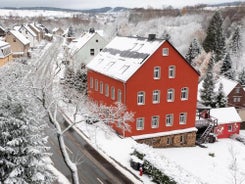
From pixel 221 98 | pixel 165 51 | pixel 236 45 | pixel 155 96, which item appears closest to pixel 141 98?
pixel 155 96

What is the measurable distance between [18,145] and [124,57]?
24594 millimetres

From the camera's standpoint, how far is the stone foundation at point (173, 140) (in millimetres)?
38938

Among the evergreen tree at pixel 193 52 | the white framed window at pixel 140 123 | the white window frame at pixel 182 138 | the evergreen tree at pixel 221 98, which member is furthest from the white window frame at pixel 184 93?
the evergreen tree at pixel 193 52

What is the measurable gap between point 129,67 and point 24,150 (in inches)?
856

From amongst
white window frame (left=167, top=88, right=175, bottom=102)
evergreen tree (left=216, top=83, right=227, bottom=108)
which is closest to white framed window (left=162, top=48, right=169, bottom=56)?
white window frame (left=167, top=88, right=175, bottom=102)

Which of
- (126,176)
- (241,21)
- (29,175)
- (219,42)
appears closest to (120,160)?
(126,176)

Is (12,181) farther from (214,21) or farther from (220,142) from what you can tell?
(214,21)

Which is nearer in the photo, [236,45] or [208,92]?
[208,92]

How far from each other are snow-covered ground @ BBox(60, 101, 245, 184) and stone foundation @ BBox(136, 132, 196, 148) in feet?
2.48

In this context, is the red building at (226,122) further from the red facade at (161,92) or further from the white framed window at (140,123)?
the white framed window at (140,123)

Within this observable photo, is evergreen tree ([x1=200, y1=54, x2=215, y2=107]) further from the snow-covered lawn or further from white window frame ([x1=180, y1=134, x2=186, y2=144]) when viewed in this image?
white window frame ([x1=180, y1=134, x2=186, y2=144])

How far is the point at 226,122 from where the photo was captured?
1869 inches

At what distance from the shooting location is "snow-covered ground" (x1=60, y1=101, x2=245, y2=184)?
27.8 m

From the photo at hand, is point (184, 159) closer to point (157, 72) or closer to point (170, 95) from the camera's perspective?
point (170, 95)
